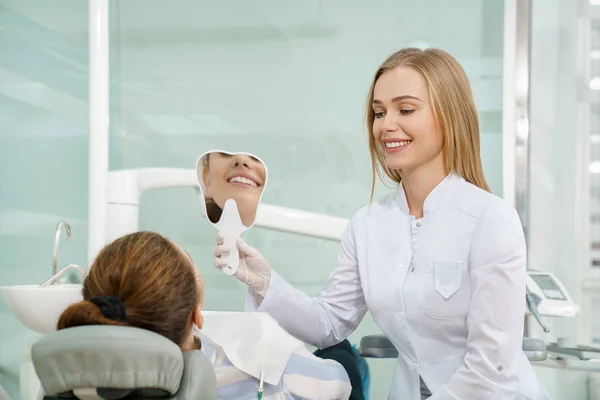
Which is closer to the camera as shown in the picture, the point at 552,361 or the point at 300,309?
the point at 300,309

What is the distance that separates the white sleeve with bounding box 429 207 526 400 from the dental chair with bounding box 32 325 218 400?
70 cm

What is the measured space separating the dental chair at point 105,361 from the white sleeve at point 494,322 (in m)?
0.70

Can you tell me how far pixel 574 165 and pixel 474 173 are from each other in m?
1.32

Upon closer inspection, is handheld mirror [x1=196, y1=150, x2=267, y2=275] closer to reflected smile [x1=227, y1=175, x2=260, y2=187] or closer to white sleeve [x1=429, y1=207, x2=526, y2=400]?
reflected smile [x1=227, y1=175, x2=260, y2=187]

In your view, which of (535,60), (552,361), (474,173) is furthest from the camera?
(535,60)

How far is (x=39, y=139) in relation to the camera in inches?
122

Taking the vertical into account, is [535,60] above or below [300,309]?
above

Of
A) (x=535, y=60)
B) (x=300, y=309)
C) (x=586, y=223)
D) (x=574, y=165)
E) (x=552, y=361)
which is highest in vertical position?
(x=535, y=60)

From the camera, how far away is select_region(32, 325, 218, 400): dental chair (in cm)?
104

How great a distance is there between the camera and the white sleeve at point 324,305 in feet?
5.94

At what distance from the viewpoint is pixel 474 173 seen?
1698mm

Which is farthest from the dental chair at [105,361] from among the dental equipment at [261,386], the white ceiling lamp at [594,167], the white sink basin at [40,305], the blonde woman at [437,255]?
the white ceiling lamp at [594,167]

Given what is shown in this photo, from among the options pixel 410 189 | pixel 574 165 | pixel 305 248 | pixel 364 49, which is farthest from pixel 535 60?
pixel 410 189

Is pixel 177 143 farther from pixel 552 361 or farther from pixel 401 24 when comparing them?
pixel 552 361
